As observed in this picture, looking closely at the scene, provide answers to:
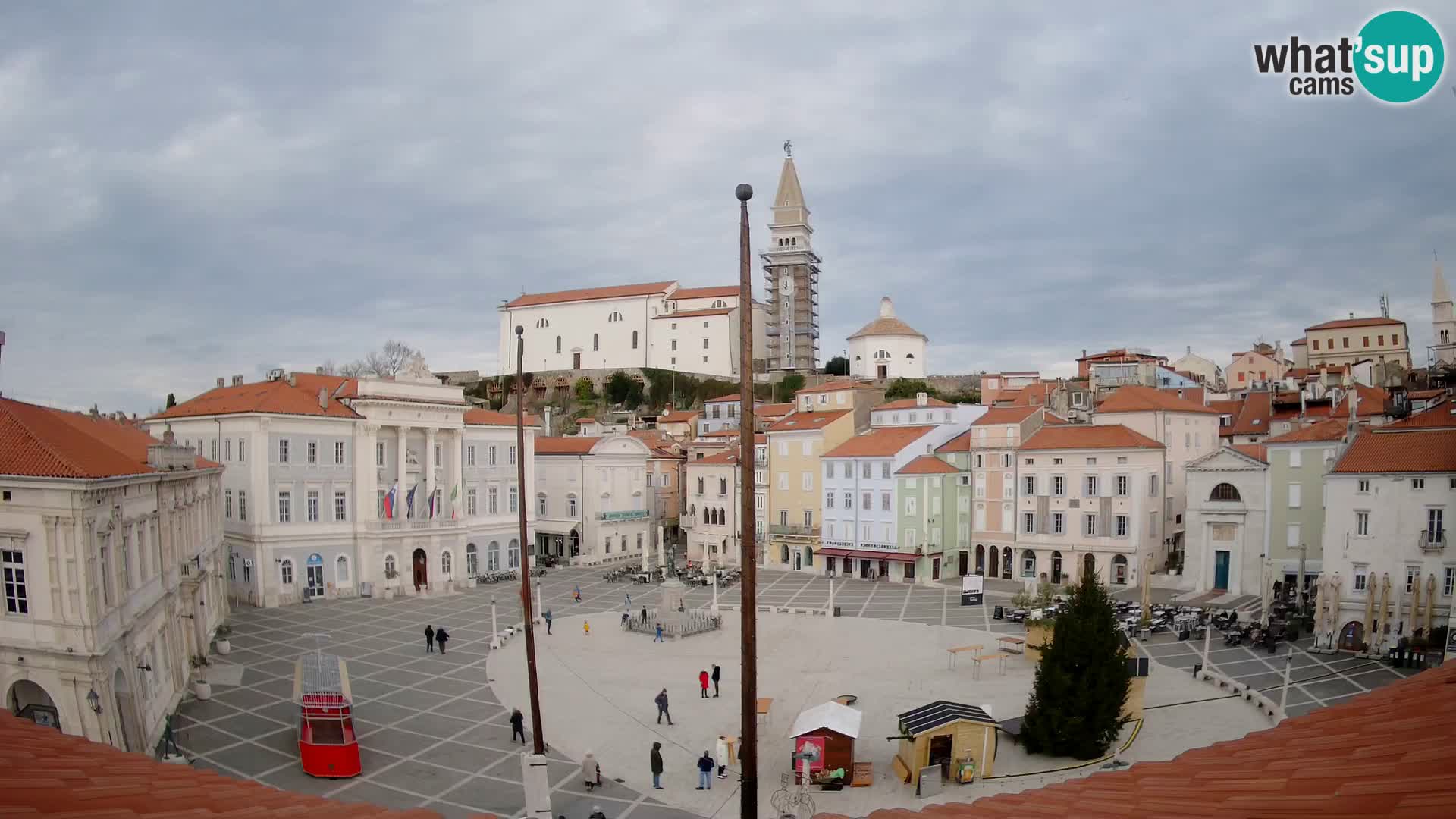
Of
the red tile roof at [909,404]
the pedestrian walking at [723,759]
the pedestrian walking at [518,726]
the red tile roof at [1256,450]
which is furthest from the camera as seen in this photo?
the red tile roof at [909,404]

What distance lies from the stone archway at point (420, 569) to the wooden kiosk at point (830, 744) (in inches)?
1380

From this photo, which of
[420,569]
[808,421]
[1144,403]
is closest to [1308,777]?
[420,569]

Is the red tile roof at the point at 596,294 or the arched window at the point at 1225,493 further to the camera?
the red tile roof at the point at 596,294

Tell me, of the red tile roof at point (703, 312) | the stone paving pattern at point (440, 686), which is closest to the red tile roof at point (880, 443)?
the stone paving pattern at point (440, 686)

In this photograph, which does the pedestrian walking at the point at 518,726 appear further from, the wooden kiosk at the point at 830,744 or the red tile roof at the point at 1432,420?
the red tile roof at the point at 1432,420

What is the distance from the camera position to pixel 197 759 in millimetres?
21547

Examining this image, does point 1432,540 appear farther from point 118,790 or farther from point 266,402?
point 266,402

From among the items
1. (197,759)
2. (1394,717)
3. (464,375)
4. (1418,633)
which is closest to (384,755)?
(197,759)

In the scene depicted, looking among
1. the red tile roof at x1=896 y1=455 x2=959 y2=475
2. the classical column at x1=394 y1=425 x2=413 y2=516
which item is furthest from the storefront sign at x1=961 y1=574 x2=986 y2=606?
the classical column at x1=394 y1=425 x2=413 y2=516

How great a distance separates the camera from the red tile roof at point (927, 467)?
176 ft

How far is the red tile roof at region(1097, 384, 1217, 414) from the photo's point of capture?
52.0 m

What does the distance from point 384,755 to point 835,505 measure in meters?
38.6

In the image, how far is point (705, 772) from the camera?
20.5 meters

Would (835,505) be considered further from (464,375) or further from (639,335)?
(464,375)
